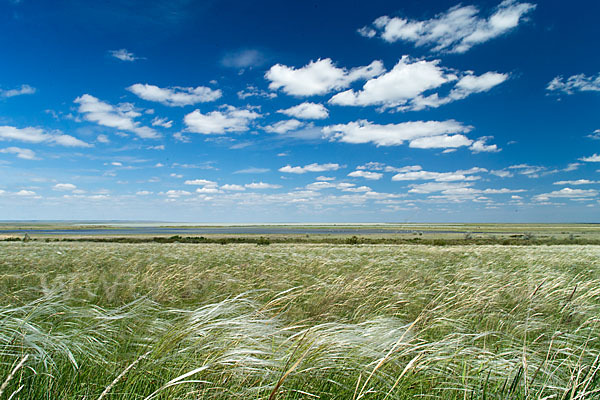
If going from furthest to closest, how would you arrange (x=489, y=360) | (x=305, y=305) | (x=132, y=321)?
(x=305, y=305), (x=132, y=321), (x=489, y=360)

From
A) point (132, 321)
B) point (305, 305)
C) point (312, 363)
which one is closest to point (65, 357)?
point (132, 321)

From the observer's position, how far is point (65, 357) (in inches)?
96.8

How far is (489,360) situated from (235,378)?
2119 millimetres

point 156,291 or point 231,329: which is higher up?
point 231,329

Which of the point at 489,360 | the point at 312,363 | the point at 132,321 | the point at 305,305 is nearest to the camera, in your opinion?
the point at 312,363

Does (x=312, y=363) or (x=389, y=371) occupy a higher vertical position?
(x=312, y=363)

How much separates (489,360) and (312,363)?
153 centimetres

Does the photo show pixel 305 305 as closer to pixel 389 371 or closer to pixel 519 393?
pixel 389 371

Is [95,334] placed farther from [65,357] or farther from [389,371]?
[389,371]

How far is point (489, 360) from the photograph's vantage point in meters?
2.56

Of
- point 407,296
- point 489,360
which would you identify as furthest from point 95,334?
point 407,296

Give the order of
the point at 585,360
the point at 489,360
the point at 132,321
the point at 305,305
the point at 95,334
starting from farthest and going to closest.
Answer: the point at 305,305
the point at 132,321
the point at 95,334
the point at 585,360
the point at 489,360

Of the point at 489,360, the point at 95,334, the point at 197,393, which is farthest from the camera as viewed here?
the point at 95,334

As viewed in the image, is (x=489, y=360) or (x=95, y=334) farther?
(x=95, y=334)
